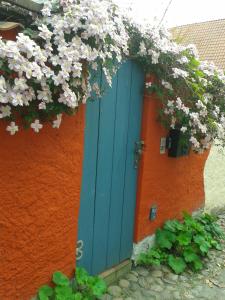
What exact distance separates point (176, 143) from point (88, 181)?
1.42 m

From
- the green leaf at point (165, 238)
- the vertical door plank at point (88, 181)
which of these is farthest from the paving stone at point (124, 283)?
the green leaf at point (165, 238)

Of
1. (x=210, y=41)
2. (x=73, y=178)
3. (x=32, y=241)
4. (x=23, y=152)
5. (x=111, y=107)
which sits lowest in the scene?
(x=32, y=241)

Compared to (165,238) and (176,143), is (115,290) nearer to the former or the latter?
(165,238)

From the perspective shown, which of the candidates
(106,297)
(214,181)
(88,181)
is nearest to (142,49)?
(88,181)

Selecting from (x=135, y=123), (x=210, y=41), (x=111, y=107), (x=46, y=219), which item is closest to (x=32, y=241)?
(x=46, y=219)

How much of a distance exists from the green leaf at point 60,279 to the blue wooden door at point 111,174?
399 millimetres

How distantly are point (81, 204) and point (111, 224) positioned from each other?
58cm

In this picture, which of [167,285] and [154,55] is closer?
[154,55]

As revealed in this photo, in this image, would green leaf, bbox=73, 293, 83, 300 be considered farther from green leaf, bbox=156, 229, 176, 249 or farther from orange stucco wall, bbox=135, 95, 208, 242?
green leaf, bbox=156, 229, 176, 249

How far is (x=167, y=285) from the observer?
12.3 feet

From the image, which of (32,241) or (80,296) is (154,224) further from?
(32,241)

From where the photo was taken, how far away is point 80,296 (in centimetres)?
293

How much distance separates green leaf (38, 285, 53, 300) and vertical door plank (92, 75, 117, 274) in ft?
2.47

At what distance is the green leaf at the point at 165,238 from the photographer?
4.24m
